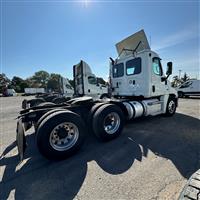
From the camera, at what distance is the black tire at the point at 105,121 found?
4273 mm

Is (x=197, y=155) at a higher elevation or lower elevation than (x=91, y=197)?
higher

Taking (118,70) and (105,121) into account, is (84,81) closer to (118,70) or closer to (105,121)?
(118,70)

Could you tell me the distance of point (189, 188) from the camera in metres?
2.09

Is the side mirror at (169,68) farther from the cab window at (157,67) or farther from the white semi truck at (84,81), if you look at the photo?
the white semi truck at (84,81)

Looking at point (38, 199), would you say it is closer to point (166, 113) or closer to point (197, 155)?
point (197, 155)

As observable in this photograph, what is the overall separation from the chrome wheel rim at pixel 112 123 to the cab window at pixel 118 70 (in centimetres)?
296

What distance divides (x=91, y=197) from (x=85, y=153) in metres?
1.52

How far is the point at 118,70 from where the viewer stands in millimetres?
7289

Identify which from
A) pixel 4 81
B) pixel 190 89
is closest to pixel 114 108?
pixel 190 89

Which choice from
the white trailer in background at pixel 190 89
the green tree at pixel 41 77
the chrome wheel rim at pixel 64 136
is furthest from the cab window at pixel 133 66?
the green tree at pixel 41 77

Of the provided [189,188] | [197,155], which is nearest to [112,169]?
[189,188]

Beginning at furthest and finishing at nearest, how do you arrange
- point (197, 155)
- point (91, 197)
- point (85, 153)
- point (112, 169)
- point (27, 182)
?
1. point (85, 153)
2. point (197, 155)
3. point (112, 169)
4. point (27, 182)
5. point (91, 197)

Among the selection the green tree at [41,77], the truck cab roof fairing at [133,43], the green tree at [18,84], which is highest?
the green tree at [41,77]

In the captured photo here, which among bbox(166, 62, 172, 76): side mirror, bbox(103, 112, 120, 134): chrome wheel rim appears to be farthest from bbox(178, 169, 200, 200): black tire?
bbox(166, 62, 172, 76): side mirror
